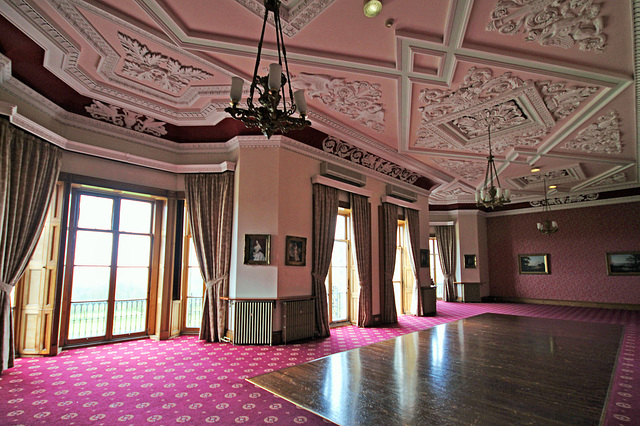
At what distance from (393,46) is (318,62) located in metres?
0.94

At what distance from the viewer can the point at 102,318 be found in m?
6.05

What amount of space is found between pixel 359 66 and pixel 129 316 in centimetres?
576

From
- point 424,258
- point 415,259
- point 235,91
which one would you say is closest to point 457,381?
point 235,91

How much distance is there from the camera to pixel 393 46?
4.11 m

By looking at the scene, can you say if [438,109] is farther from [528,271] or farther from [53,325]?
[528,271]

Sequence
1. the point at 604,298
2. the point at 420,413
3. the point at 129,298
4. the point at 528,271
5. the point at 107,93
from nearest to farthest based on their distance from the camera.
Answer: the point at 420,413, the point at 107,93, the point at 129,298, the point at 604,298, the point at 528,271

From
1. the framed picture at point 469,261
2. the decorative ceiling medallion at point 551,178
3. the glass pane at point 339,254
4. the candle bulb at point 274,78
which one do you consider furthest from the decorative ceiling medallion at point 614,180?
the candle bulb at point 274,78

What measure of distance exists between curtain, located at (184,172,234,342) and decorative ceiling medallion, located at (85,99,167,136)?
104cm

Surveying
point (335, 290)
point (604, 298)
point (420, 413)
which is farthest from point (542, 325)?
point (604, 298)

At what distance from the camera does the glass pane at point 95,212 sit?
602 cm

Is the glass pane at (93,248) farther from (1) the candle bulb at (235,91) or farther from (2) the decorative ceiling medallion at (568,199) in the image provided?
(2) the decorative ceiling medallion at (568,199)

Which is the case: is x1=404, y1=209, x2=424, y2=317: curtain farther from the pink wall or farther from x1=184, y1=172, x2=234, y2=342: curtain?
the pink wall

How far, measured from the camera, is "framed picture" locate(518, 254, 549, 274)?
12605 mm

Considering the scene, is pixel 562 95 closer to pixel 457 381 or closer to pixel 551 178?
pixel 457 381
